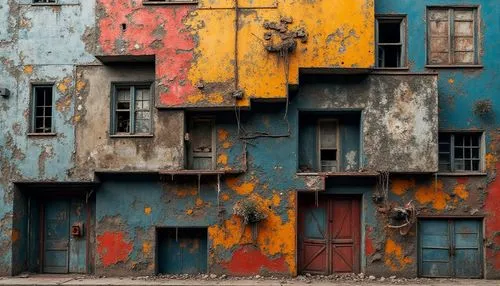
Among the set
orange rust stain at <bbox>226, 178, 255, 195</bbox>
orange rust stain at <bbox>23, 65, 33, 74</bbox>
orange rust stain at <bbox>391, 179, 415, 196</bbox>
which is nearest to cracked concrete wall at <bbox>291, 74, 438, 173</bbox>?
orange rust stain at <bbox>391, 179, 415, 196</bbox>

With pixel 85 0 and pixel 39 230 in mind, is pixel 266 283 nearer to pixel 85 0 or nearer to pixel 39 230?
pixel 39 230

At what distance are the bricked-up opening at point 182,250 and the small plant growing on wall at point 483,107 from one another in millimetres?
8460

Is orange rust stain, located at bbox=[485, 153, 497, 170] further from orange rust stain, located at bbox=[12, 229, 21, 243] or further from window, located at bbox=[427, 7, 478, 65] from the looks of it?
orange rust stain, located at bbox=[12, 229, 21, 243]

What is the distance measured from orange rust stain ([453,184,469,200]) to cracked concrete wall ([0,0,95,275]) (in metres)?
11.0

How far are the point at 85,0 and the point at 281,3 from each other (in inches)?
227

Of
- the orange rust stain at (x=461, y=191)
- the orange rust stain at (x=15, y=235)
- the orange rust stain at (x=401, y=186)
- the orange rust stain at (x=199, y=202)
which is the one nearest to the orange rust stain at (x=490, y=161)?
the orange rust stain at (x=461, y=191)

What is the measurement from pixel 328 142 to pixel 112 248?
6920mm

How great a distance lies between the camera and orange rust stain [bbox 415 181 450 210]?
51.8 ft

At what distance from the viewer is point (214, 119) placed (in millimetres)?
16219

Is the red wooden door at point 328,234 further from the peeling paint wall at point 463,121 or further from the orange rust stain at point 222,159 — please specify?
the orange rust stain at point 222,159

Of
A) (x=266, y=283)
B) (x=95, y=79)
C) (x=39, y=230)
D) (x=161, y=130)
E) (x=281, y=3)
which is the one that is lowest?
(x=266, y=283)

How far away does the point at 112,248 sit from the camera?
623 inches

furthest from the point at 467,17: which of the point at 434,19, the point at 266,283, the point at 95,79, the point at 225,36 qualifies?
the point at 95,79

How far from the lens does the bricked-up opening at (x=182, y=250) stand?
635 inches
